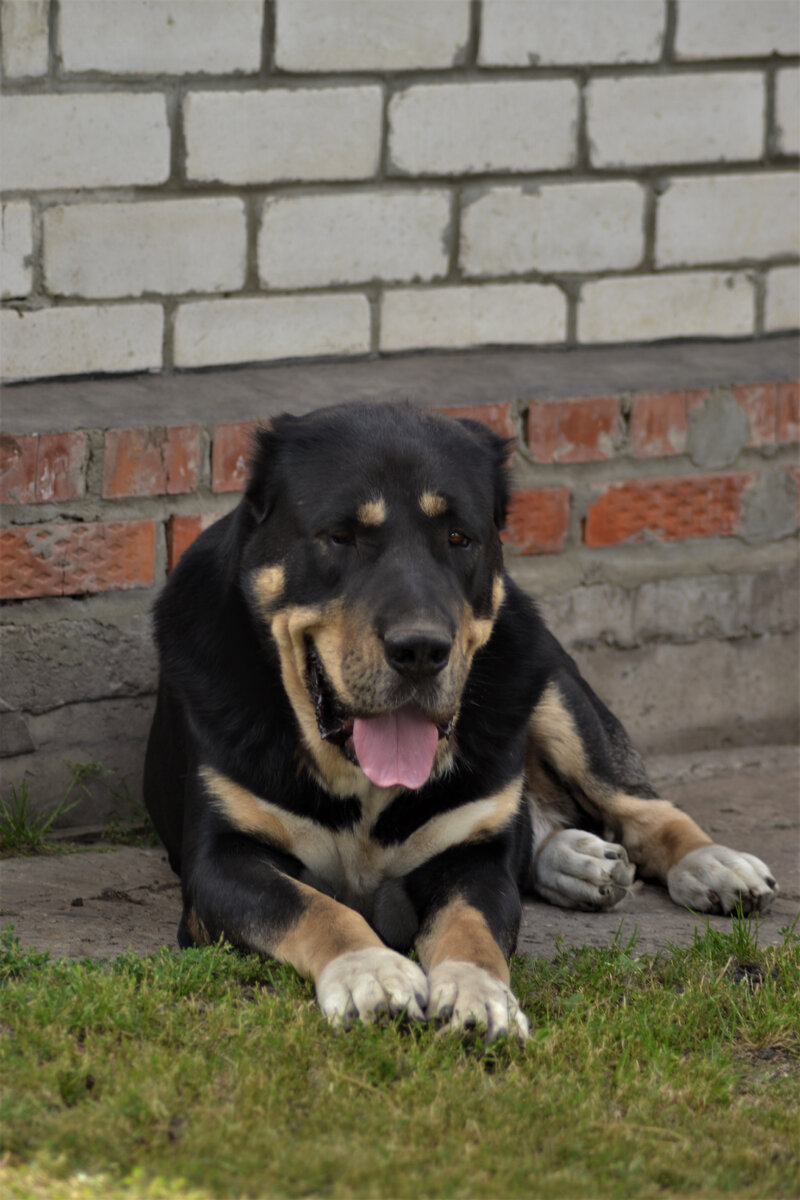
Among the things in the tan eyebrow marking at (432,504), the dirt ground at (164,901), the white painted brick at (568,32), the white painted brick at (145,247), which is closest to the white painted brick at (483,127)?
the white painted brick at (568,32)

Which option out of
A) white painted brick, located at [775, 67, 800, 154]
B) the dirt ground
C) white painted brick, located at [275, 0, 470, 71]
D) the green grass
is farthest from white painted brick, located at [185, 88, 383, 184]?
the green grass

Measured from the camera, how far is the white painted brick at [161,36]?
162 inches

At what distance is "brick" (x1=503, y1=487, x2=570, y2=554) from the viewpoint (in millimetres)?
4734

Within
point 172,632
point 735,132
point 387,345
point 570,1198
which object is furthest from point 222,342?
point 570,1198

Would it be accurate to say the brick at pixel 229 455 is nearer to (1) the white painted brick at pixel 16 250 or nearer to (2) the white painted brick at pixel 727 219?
(1) the white painted brick at pixel 16 250

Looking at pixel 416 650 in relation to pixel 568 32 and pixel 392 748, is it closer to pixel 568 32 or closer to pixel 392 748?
pixel 392 748

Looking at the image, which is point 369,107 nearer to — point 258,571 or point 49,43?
point 49,43

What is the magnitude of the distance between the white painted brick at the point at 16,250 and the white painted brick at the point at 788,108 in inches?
97.2

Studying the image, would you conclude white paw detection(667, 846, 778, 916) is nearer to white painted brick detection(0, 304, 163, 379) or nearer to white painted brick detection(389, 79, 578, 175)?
white painted brick detection(0, 304, 163, 379)

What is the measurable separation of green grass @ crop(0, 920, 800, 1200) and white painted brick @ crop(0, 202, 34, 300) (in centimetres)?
190

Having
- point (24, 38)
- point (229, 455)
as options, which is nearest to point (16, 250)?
point (24, 38)

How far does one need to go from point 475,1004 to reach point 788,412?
294 centimetres

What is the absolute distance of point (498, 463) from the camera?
3.55 m

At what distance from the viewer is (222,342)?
4.50 meters
